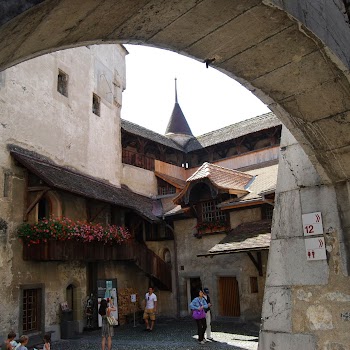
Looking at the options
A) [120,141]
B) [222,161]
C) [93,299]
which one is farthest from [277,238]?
[222,161]

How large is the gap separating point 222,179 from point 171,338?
22.1ft

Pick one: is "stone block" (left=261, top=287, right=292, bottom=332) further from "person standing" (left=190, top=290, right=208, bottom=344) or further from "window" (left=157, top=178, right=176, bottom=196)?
"window" (left=157, top=178, right=176, bottom=196)

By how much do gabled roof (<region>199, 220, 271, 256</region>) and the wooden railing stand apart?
7.98m

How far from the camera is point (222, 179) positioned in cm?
1708

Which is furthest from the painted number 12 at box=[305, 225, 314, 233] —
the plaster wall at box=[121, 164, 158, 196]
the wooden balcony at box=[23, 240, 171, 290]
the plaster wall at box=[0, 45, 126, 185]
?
the plaster wall at box=[121, 164, 158, 196]

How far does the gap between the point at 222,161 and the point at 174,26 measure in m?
22.0

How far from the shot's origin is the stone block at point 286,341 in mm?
3568

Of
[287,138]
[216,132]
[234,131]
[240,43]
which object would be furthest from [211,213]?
[240,43]

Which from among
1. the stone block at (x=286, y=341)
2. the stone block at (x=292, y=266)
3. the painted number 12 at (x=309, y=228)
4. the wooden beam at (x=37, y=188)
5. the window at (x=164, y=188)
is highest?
the window at (x=164, y=188)

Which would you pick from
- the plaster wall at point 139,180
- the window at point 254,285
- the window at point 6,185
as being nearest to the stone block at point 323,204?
the window at point 6,185

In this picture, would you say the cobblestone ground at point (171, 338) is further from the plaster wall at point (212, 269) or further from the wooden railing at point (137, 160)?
the wooden railing at point (137, 160)

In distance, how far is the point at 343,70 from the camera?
294 cm

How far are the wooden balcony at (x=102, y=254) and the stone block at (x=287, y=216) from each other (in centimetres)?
1015

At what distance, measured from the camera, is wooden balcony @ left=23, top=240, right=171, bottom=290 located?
1287cm
